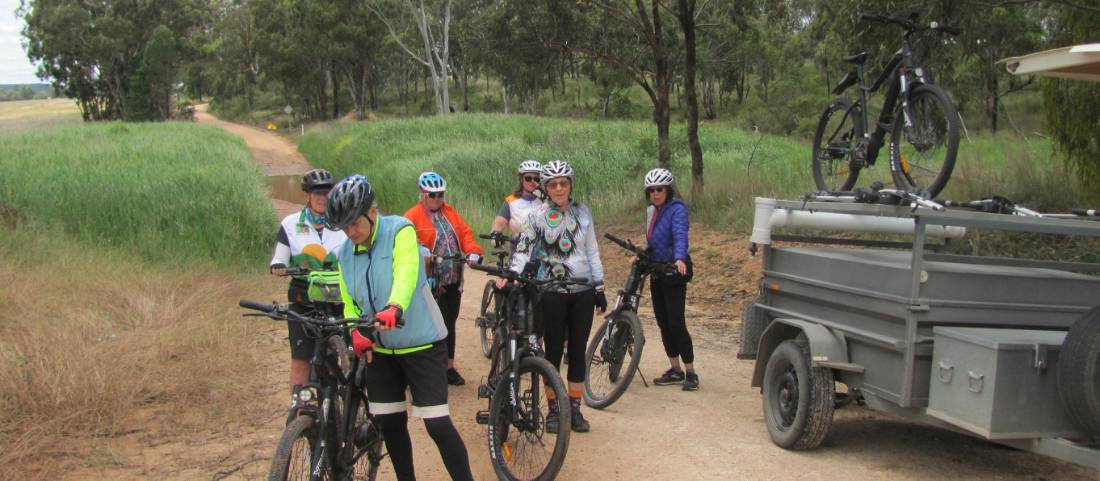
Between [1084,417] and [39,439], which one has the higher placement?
[1084,417]

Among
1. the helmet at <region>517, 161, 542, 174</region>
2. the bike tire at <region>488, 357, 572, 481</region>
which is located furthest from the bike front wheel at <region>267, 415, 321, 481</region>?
the helmet at <region>517, 161, 542, 174</region>

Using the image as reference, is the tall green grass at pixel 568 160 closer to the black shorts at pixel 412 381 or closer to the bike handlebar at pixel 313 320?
the black shorts at pixel 412 381

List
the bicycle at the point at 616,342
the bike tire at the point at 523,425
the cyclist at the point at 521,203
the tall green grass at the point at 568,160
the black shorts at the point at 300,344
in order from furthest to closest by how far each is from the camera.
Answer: the tall green grass at the point at 568,160, the cyclist at the point at 521,203, the bicycle at the point at 616,342, the black shorts at the point at 300,344, the bike tire at the point at 523,425

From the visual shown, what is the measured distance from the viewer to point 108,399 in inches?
246

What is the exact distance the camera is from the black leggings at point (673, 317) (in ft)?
23.5

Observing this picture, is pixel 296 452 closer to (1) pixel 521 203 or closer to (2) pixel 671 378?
(1) pixel 521 203

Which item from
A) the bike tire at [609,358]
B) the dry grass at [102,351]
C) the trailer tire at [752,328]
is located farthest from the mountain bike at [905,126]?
the dry grass at [102,351]

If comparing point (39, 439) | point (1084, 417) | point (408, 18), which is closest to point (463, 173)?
point (39, 439)

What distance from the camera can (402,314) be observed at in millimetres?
3896

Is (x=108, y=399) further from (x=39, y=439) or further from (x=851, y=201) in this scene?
(x=851, y=201)

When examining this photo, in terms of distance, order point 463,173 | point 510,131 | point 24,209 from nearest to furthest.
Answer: point 24,209, point 463,173, point 510,131

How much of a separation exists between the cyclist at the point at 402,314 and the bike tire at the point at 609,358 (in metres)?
2.72

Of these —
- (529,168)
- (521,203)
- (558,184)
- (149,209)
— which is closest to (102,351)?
(521,203)

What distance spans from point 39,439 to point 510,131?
3439 centimetres
